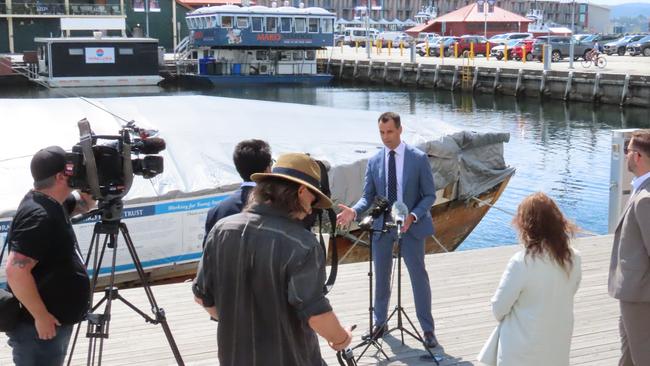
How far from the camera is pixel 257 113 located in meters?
11.7

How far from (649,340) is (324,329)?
6.33 ft

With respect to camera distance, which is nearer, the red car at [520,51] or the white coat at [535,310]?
the white coat at [535,310]

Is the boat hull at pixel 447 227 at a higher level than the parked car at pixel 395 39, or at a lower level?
lower

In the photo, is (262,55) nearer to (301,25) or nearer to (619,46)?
(301,25)

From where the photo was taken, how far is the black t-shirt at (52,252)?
359 cm

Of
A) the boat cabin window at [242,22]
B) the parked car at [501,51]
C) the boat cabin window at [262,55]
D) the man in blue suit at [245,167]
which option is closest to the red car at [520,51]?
the parked car at [501,51]

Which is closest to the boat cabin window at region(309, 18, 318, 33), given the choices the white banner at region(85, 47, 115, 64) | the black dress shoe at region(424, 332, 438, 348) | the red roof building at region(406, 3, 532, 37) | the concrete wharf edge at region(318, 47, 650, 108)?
the concrete wharf edge at region(318, 47, 650, 108)

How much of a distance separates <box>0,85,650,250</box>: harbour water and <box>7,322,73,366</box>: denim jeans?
773cm

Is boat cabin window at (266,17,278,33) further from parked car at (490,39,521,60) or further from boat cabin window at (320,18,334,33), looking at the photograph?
parked car at (490,39,521,60)

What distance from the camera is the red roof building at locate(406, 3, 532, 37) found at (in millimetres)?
80875

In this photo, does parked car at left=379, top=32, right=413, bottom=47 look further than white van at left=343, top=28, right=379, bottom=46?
No

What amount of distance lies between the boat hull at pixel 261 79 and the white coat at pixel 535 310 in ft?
153

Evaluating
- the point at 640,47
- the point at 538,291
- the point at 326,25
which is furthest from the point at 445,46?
the point at 538,291

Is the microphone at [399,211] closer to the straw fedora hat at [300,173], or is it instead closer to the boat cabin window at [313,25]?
the straw fedora hat at [300,173]
